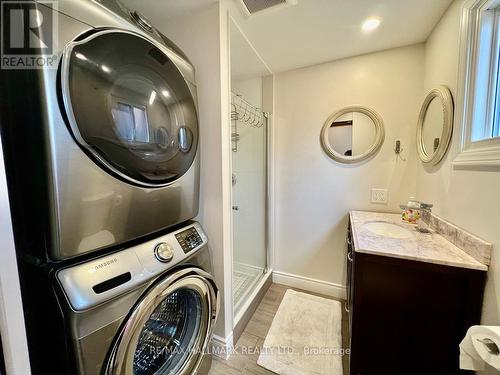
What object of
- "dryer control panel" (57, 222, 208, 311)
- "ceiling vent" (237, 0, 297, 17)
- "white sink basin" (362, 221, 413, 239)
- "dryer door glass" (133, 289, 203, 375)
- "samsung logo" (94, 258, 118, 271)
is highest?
"ceiling vent" (237, 0, 297, 17)

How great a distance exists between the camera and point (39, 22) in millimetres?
566

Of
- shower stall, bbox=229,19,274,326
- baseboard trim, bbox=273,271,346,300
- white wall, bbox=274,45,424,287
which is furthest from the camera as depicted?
baseboard trim, bbox=273,271,346,300

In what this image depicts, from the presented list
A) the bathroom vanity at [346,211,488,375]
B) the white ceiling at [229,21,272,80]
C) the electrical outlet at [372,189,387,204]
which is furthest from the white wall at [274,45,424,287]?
the bathroom vanity at [346,211,488,375]

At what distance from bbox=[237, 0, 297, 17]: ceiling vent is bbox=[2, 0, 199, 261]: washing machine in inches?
25.4

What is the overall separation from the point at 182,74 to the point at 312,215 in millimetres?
1680

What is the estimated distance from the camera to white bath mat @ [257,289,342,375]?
1.35 m

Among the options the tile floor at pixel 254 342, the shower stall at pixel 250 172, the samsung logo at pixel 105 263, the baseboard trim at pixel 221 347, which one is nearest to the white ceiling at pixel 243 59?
the shower stall at pixel 250 172

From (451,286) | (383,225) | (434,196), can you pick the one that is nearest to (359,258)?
(451,286)

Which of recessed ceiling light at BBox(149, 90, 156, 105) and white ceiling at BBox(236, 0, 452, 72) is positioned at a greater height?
white ceiling at BBox(236, 0, 452, 72)

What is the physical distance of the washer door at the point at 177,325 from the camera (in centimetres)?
89

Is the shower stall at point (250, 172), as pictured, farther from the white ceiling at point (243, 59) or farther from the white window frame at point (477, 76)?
the white window frame at point (477, 76)

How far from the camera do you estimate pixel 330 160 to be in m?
1.99

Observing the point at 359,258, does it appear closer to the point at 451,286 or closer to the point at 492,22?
the point at 451,286

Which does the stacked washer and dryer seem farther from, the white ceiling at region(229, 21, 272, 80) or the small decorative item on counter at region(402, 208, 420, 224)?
the small decorative item on counter at region(402, 208, 420, 224)
